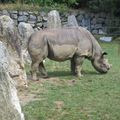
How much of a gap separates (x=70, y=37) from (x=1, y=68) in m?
6.46

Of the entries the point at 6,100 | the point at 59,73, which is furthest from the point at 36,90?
the point at 6,100

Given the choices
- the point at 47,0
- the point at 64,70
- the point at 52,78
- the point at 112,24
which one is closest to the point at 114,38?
the point at 112,24

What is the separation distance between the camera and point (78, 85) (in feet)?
32.8

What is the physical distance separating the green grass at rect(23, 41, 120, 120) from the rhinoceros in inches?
12.6

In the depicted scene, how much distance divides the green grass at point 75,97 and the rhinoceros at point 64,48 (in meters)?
0.32

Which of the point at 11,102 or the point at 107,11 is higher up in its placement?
the point at 11,102

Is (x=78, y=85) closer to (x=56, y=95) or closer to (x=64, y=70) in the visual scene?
(x=56, y=95)

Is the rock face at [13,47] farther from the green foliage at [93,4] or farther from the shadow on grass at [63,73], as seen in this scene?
the green foliage at [93,4]

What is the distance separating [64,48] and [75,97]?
2.28m

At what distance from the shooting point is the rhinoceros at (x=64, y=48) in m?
10.5

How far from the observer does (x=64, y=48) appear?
10797 mm

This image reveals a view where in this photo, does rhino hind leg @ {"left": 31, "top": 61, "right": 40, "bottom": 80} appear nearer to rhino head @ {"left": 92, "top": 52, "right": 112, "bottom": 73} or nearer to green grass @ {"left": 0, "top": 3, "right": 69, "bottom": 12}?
rhino head @ {"left": 92, "top": 52, "right": 112, "bottom": 73}

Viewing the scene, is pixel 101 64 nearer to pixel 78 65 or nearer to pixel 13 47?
pixel 78 65

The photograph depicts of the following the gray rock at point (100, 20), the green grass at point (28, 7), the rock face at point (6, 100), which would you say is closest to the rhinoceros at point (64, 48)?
the rock face at point (6, 100)
